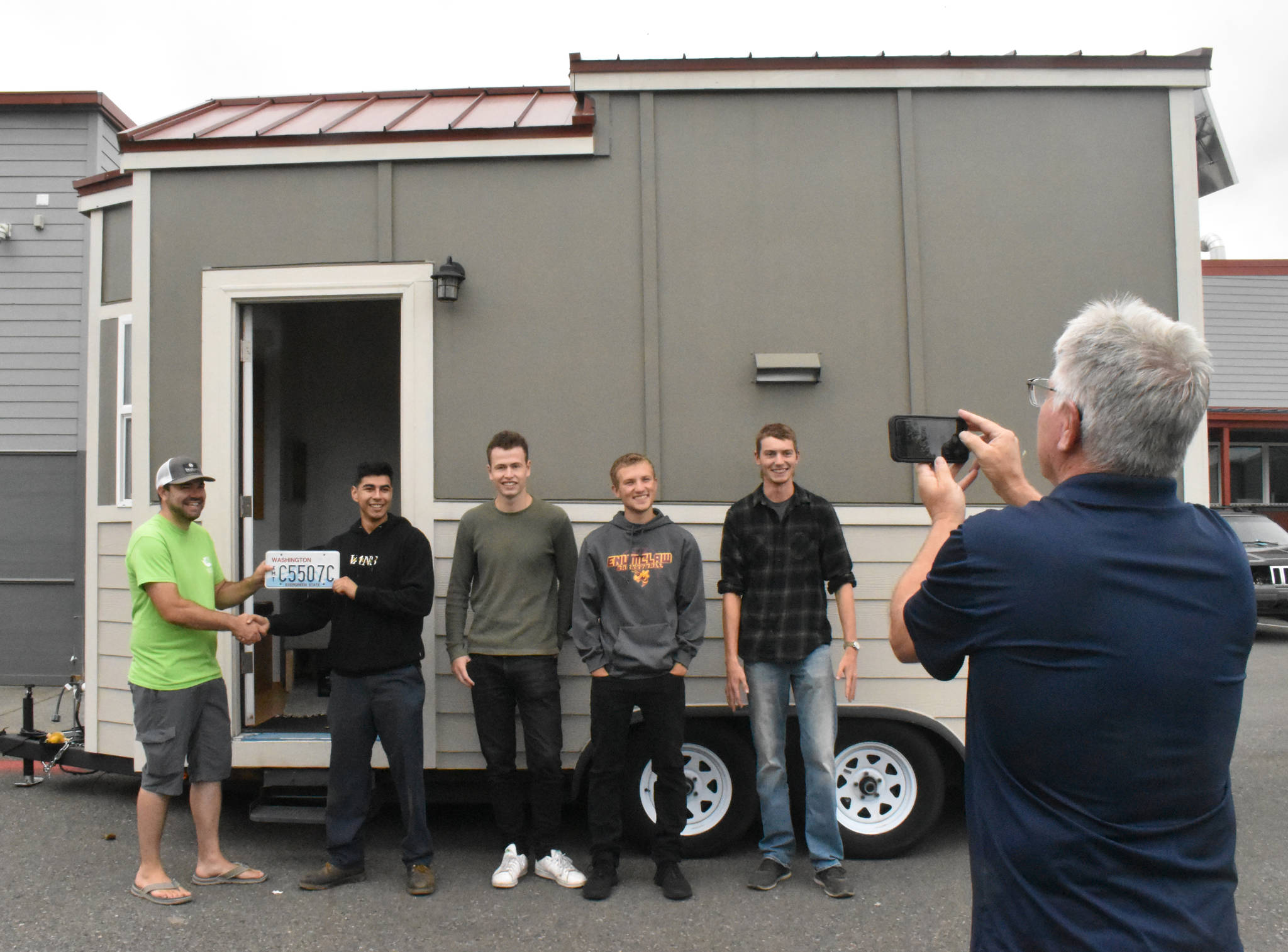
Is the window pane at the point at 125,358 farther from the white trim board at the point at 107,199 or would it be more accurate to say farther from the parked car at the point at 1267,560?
the parked car at the point at 1267,560

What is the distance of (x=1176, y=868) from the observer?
50.9 inches

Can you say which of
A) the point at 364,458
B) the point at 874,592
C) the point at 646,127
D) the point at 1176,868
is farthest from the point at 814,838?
the point at 364,458

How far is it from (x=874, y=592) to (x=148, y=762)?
3292 millimetres

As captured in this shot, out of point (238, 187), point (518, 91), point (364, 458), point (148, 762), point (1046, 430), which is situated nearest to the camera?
point (1046, 430)

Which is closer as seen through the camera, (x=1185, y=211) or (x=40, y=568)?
(x=1185, y=211)

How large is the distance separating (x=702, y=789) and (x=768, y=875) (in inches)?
19.9

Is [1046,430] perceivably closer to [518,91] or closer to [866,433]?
[866,433]

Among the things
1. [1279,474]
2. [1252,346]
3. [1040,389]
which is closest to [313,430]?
[1040,389]

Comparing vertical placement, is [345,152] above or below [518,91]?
below

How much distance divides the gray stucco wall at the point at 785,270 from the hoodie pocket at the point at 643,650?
756mm

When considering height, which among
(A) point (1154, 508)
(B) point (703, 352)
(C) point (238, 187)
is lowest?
(A) point (1154, 508)

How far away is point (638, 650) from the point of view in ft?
12.1

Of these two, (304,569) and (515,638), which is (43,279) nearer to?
(304,569)

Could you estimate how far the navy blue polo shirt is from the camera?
1.30 meters
